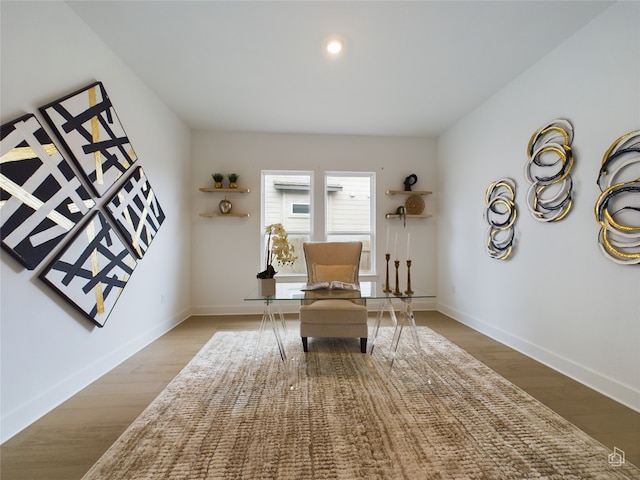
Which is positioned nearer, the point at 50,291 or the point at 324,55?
the point at 50,291

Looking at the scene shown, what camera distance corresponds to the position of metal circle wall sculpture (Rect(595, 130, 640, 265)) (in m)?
1.69

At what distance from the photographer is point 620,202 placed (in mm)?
1778

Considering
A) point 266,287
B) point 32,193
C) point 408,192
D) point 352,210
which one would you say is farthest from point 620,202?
point 32,193

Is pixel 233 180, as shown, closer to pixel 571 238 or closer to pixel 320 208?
pixel 320 208

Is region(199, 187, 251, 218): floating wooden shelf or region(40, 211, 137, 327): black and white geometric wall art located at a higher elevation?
region(199, 187, 251, 218): floating wooden shelf

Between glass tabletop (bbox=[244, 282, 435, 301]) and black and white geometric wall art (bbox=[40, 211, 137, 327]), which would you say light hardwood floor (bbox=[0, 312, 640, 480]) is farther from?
glass tabletop (bbox=[244, 282, 435, 301])

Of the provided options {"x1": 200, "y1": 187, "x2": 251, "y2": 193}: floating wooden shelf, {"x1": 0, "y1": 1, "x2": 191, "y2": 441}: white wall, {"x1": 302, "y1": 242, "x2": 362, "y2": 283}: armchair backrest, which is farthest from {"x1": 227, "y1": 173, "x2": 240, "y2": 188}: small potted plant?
{"x1": 302, "y1": 242, "x2": 362, "y2": 283}: armchair backrest

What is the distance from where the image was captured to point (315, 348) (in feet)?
8.65

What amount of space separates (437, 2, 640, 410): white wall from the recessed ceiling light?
5.99 ft

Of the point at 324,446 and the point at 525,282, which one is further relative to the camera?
the point at 525,282

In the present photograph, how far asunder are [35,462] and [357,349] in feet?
7.15

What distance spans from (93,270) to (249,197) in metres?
2.24

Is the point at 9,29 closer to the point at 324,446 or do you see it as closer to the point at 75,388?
the point at 75,388

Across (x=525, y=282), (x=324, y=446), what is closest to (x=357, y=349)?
(x=324, y=446)
